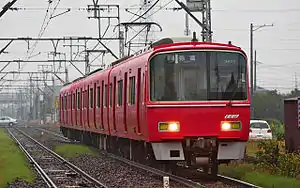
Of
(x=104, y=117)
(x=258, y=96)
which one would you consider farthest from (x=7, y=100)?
(x=104, y=117)

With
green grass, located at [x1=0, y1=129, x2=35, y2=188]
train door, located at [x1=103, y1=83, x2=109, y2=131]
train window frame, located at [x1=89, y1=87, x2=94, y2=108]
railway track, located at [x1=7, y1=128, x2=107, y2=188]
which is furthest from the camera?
train window frame, located at [x1=89, y1=87, x2=94, y2=108]

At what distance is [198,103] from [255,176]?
2.14 meters

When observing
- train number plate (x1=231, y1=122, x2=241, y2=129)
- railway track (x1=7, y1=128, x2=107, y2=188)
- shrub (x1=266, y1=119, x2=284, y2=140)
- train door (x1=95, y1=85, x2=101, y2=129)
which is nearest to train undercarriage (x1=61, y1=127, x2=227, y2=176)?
train number plate (x1=231, y1=122, x2=241, y2=129)

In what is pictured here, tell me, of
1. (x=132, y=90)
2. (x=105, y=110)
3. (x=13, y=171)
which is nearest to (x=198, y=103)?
(x=132, y=90)

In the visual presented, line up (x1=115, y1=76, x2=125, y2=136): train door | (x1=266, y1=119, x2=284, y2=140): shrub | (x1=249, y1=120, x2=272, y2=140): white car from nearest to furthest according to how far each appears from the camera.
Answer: (x1=115, y1=76, x2=125, y2=136): train door
(x1=266, y1=119, x2=284, y2=140): shrub
(x1=249, y1=120, x2=272, y2=140): white car

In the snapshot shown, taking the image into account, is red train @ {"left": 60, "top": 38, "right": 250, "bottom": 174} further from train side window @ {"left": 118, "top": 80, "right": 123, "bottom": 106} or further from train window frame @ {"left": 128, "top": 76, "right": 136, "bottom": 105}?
train side window @ {"left": 118, "top": 80, "right": 123, "bottom": 106}

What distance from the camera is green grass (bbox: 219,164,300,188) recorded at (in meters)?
14.1

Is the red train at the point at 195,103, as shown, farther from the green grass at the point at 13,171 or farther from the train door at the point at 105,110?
the train door at the point at 105,110

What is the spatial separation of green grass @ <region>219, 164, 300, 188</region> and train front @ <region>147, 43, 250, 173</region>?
657 mm

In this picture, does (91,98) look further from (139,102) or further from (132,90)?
Result: (139,102)

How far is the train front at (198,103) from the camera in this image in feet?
51.2

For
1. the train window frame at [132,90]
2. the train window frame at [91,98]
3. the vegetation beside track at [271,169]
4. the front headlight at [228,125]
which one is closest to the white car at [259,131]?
the train window frame at [91,98]

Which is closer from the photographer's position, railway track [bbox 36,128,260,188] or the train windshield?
railway track [bbox 36,128,260,188]

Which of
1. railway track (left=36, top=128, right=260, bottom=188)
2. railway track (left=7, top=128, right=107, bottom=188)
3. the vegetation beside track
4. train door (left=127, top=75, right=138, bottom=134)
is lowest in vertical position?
railway track (left=7, top=128, right=107, bottom=188)
